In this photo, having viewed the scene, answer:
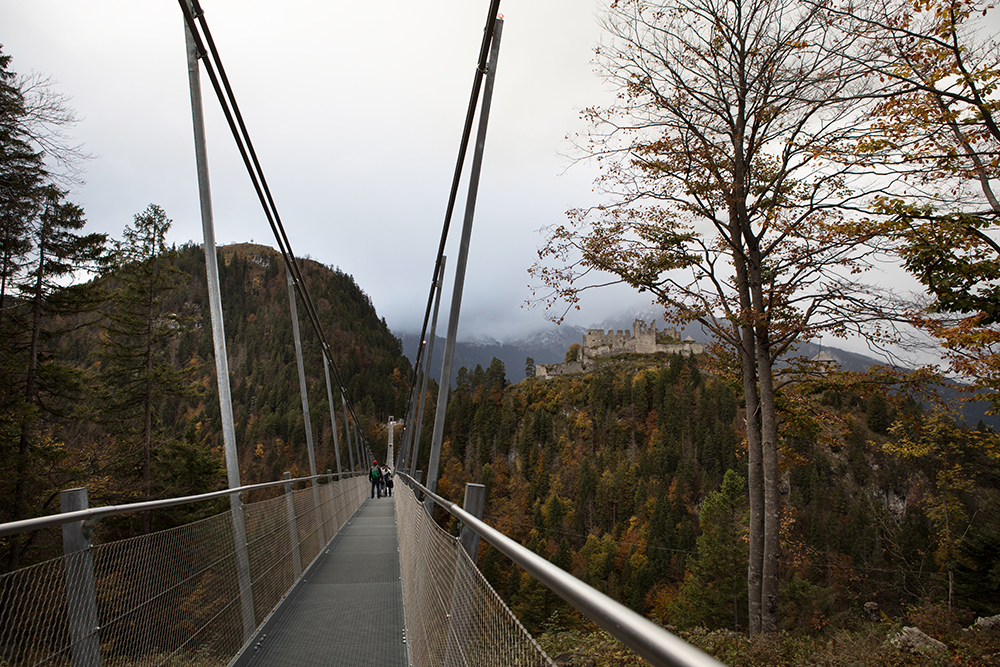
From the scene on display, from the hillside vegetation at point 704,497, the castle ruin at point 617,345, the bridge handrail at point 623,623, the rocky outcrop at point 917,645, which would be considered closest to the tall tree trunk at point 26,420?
the hillside vegetation at point 704,497

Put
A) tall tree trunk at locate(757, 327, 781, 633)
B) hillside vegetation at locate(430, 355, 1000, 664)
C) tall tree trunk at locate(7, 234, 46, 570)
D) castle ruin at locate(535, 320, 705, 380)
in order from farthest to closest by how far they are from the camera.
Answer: castle ruin at locate(535, 320, 705, 380), hillside vegetation at locate(430, 355, 1000, 664), tall tree trunk at locate(7, 234, 46, 570), tall tree trunk at locate(757, 327, 781, 633)

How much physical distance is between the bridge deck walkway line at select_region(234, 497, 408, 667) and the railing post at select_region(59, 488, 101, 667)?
1698 mm

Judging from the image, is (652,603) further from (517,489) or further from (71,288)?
(71,288)

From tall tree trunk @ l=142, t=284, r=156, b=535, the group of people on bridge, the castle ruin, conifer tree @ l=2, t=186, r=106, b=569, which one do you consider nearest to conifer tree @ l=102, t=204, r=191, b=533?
tall tree trunk @ l=142, t=284, r=156, b=535

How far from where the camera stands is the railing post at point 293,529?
6.17 meters

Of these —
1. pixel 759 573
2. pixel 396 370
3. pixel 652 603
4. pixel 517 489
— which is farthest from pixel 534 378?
pixel 759 573

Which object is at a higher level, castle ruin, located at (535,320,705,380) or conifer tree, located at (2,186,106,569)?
castle ruin, located at (535,320,705,380)

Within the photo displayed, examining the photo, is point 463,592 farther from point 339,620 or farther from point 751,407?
point 751,407

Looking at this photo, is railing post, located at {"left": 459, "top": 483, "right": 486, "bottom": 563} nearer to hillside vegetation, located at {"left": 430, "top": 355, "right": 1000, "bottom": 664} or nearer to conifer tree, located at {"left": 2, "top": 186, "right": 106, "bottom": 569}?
hillside vegetation, located at {"left": 430, "top": 355, "right": 1000, "bottom": 664}

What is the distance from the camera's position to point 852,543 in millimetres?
61781

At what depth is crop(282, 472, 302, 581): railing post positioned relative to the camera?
6168 mm

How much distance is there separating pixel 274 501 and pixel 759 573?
793 cm

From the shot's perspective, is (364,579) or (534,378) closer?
(364,579)

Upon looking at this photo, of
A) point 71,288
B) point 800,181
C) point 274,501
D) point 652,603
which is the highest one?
point 71,288
